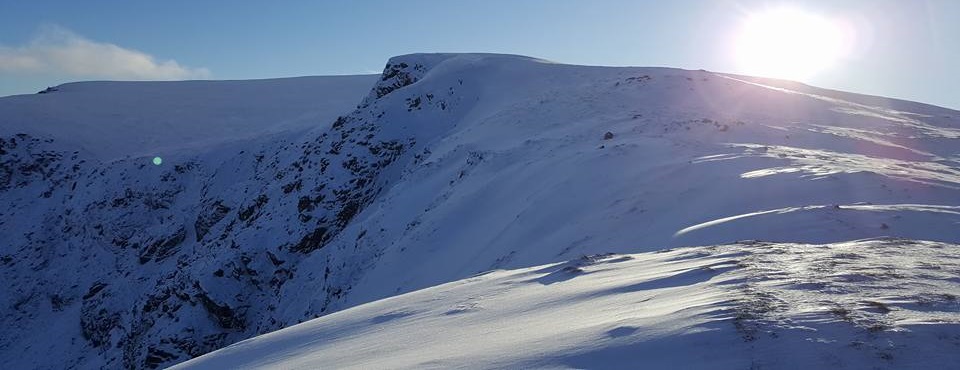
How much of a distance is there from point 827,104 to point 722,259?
20106 mm

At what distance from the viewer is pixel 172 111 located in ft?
170

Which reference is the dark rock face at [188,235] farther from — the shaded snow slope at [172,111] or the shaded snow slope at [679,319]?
the shaded snow slope at [679,319]

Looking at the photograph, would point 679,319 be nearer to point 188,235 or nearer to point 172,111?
point 188,235

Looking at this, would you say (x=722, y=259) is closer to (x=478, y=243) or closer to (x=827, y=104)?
(x=478, y=243)

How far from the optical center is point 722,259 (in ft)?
18.8

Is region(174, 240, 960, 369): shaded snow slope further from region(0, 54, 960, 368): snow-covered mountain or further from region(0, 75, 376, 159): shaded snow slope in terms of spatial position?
region(0, 75, 376, 159): shaded snow slope

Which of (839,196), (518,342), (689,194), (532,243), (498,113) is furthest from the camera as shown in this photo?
(498,113)

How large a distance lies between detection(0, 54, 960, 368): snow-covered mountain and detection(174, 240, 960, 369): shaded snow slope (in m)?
0.04

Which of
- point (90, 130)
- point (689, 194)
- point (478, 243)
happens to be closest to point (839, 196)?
point (689, 194)

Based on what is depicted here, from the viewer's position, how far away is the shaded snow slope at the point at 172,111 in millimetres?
43125

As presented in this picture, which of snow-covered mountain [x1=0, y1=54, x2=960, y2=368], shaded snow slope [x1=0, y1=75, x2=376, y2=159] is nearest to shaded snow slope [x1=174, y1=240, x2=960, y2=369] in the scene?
snow-covered mountain [x1=0, y1=54, x2=960, y2=368]

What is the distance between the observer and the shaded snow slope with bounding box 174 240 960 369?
123 inches

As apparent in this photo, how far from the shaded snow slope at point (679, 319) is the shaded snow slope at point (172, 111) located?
103 feet

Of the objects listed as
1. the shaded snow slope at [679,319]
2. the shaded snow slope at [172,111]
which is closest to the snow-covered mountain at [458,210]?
the shaded snow slope at [679,319]
